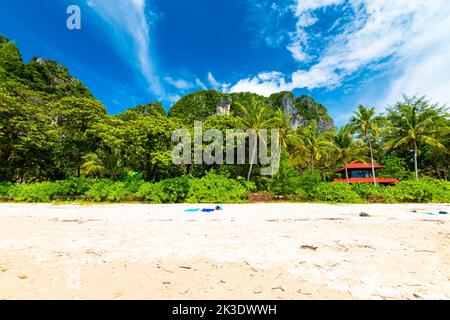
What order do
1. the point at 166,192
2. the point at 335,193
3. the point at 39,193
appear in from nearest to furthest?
the point at 166,192 < the point at 39,193 < the point at 335,193

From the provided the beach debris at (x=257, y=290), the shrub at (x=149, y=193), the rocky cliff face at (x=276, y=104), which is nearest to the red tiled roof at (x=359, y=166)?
the shrub at (x=149, y=193)

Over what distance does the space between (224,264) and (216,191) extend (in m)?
10.7

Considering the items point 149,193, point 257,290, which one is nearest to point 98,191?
point 149,193

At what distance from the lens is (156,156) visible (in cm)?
1744

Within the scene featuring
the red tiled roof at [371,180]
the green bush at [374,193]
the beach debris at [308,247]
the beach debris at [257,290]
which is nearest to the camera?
the beach debris at [257,290]

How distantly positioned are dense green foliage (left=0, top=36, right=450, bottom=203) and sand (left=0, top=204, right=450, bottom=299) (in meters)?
9.01

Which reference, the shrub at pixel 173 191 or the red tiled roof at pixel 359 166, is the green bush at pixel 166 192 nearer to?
the shrub at pixel 173 191

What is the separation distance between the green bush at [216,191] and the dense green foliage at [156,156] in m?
0.07

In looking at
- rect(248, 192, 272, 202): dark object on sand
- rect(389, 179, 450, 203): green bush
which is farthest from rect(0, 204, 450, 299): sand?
rect(389, 179, 450, 203): green bush

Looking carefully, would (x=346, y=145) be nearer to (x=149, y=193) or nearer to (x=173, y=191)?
(x=173, y=191)

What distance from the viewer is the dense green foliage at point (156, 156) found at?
14523 millimetres

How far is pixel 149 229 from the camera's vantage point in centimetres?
600

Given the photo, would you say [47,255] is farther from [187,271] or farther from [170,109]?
[170,109]
